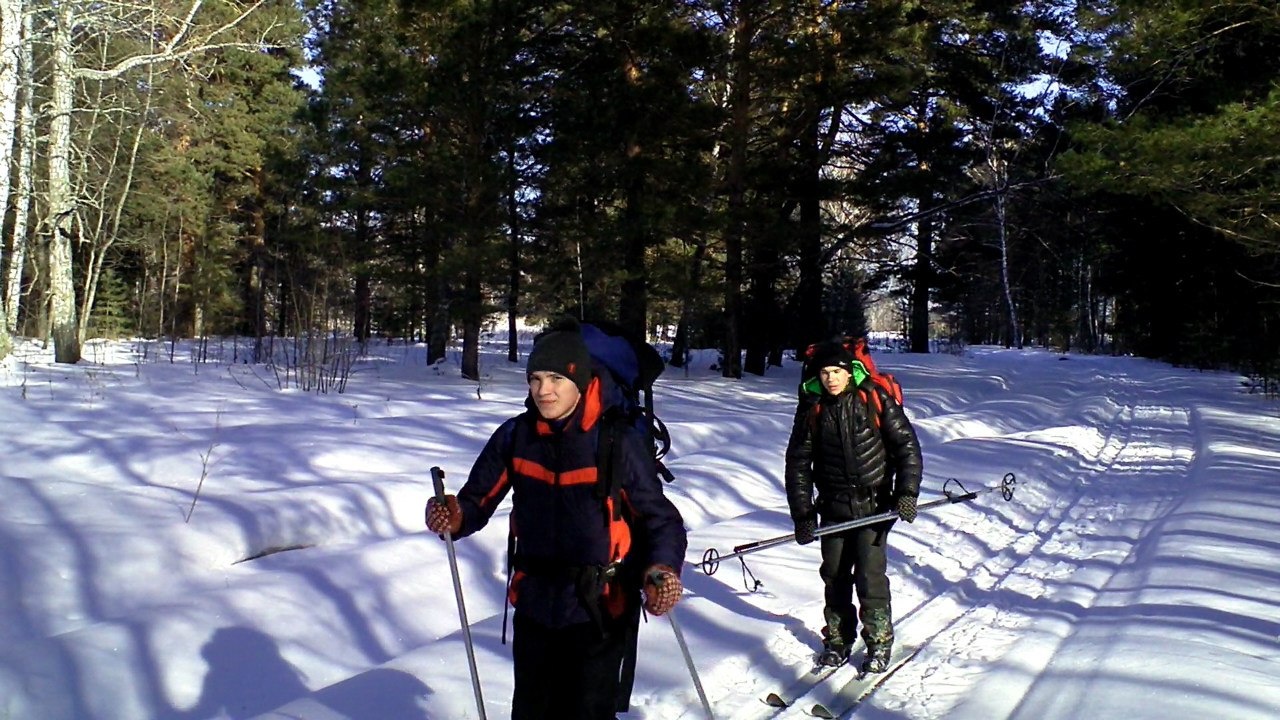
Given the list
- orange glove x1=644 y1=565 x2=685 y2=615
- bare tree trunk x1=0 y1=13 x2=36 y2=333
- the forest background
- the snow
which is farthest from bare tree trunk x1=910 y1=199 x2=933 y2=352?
orange glove x1=644 y1=565 x2=685 y2=615

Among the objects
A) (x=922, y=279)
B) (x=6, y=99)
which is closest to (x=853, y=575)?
(x=6, y=99)

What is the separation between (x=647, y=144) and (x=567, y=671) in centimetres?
1514

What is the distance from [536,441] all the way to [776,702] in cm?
225

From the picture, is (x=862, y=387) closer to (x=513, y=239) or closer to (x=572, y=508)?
(x=572, y=508)

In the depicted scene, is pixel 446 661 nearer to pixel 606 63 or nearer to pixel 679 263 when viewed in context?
pixel 679 263

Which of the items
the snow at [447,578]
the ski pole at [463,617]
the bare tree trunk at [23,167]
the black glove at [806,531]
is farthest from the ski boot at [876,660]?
the bare tree trunk at [23,167]

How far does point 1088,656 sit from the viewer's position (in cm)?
477

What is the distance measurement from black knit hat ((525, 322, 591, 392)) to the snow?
201 cm

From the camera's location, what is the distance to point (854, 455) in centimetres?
491

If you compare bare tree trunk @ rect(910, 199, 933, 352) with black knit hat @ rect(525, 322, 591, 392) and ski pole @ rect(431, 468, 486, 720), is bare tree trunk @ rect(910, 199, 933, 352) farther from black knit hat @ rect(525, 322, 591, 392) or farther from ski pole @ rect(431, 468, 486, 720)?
black knit hat @ rect(525, 322, 591, 392)

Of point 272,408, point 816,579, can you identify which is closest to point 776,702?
point 816,579

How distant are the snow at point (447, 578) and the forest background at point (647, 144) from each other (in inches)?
175

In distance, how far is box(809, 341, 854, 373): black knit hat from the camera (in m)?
4.84

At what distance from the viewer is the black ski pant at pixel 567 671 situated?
9.59 ft
